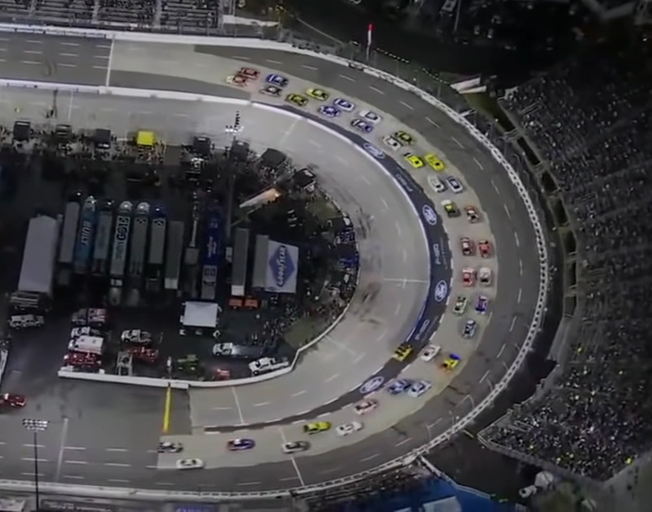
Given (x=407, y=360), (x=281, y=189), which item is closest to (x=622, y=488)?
(x=407, y=360)

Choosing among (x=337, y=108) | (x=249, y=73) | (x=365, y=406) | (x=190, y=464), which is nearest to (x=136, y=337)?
(x=190, y=464)

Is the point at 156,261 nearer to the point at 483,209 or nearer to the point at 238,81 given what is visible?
→ the point at 238,81

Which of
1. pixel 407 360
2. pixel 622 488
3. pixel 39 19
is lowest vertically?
pixel 622 488

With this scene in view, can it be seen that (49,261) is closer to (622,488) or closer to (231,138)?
(231,138)

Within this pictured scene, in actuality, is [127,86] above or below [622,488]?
above

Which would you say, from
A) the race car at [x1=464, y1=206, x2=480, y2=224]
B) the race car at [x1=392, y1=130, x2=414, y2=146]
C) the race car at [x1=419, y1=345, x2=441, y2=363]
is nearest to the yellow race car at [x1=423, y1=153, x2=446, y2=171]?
the race car at [x1=392, y1=130, x2=414, y2=146]

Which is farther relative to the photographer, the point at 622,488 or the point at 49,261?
the point at 49,261

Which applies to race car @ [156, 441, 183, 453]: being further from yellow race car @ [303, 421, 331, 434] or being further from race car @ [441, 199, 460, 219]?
race car @ [441, 199, 460, 219]
